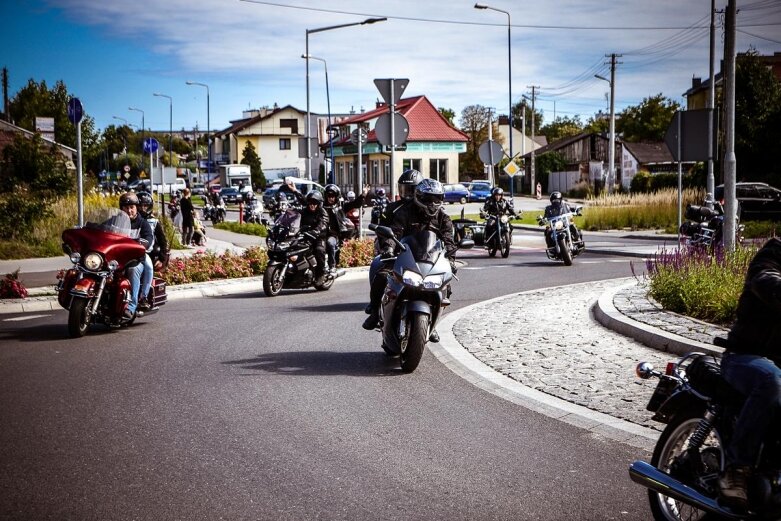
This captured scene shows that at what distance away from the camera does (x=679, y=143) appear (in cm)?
1499

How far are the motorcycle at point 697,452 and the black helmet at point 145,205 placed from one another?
835 cm

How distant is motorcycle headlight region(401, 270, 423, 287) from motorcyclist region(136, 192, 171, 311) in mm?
4369

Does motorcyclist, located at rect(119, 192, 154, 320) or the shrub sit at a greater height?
motorcyclist, located at rect(119, 192, 154, 320)

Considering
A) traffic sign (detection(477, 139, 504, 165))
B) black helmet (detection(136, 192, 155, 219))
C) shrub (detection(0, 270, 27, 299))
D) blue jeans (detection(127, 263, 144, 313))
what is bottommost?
shrub (detection(0, 270, 27, 299))

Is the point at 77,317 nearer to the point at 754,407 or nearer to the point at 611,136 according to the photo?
the point at 754,407

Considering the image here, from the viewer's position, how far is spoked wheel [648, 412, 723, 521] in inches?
156

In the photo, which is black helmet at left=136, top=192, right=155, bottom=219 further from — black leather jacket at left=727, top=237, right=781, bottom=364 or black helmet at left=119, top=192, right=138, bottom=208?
black leather jacket at left=727, top=237, right=781, bottom=364

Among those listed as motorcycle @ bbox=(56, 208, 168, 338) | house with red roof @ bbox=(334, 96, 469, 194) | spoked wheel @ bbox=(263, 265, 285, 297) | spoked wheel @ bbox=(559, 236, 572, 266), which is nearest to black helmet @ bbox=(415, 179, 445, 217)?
motorcycle @ bbox=(56, 208, 168, 338)

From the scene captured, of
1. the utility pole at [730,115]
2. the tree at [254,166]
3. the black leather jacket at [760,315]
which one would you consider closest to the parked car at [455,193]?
the tree at [254,166]

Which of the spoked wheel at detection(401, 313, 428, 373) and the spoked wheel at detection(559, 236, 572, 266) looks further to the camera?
the spoked wheel at detection(559, 236, 572, 266)

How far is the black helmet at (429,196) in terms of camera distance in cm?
866

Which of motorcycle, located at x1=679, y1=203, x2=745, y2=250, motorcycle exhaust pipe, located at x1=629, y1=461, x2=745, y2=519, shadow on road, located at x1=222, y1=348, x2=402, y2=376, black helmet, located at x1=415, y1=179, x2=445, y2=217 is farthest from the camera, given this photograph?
motorcycle, located at x1=679, y1=203, x2=745, y2=250

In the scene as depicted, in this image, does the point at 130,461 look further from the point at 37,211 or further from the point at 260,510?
the point at 37,211

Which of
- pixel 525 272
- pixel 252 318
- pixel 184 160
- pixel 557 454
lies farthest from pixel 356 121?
pixel 557 454
